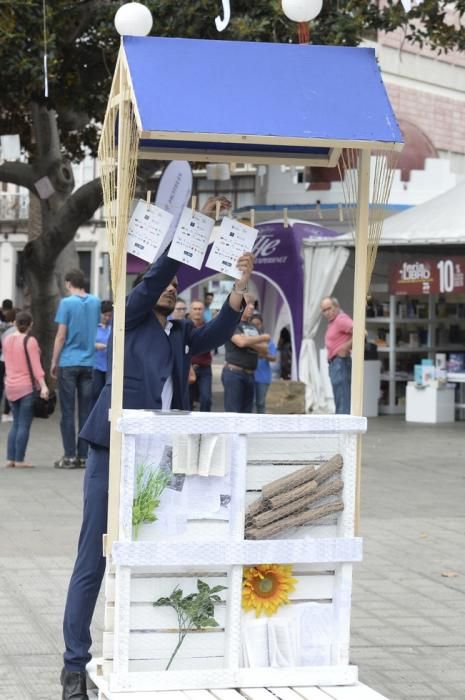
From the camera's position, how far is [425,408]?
20.2 meters

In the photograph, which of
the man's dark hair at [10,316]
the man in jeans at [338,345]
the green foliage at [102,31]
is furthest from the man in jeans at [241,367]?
the man's dark hair at [10,316]

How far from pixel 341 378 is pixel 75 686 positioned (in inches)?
429

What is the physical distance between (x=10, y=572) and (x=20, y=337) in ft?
18.3

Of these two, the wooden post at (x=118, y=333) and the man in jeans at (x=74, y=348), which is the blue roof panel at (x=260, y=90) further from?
the man in jeans at (x=74, y=348)

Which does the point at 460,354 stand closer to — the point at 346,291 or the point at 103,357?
the point at 346,291

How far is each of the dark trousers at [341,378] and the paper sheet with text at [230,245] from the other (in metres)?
10.5

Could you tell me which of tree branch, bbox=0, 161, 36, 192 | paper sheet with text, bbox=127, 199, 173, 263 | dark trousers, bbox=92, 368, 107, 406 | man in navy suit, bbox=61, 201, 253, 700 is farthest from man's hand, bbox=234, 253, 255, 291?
tree branch, bbox=0, 161, 36, 192

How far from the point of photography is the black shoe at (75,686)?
5.31 meters

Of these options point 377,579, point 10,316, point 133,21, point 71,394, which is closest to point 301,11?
point 133,21

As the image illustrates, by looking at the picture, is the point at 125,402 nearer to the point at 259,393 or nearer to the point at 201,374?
the point at 201,374

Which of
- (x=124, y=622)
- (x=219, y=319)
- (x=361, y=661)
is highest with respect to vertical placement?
(x=219, y=319)

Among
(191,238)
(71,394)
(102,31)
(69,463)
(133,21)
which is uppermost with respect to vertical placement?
(102,31)

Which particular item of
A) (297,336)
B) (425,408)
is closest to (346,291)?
(297,336)

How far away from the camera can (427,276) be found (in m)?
20.0
